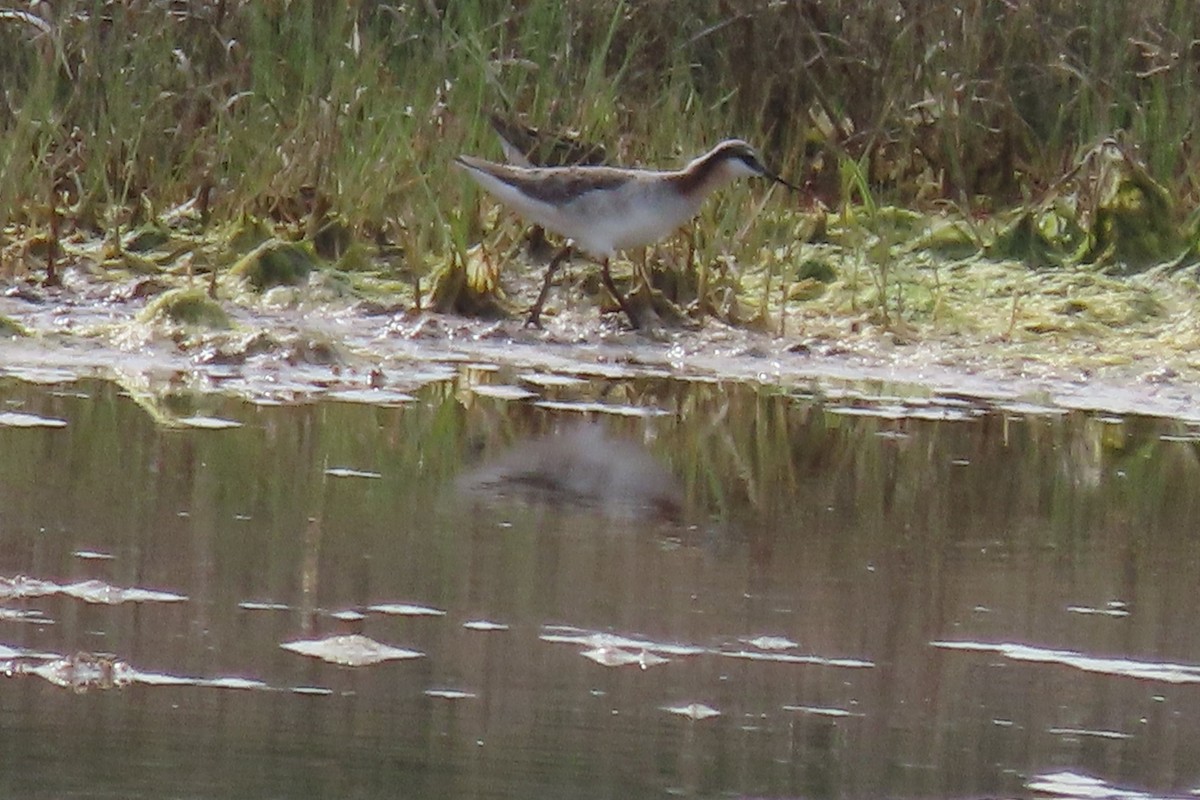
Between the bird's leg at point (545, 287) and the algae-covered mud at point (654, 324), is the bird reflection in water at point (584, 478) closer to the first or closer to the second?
the algae-covered mud at point (654, 324)

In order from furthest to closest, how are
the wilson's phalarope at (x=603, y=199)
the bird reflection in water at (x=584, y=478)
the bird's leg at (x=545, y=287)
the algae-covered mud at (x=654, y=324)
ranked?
the wilson's phalarope at (x=603, y=199) < the bird's leg at (x=545, y=287) < the algae-covered mud at (x=654, y=324) < the bird reflection in water at (x=584, y=478)

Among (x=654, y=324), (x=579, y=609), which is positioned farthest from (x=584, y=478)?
(x=654, y=324)

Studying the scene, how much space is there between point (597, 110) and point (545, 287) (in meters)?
1.31

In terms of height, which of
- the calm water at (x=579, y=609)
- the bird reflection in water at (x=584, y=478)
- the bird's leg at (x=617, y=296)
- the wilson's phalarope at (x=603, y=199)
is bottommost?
the calm water at (x=579, y=609)

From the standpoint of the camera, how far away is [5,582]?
4148 millimetres

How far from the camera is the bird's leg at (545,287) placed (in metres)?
8.21

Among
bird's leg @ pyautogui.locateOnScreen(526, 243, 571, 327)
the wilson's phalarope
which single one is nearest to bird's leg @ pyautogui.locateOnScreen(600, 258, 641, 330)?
the wilson's phalarope

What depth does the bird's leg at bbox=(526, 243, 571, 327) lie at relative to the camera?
8.21m

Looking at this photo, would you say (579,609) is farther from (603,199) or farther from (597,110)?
(597,110)

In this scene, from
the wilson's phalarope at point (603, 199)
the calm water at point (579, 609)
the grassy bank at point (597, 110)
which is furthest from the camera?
the grassy bank at point (597, 110)

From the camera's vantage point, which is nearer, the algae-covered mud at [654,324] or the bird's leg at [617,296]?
the algae-covered mud at [654,324]

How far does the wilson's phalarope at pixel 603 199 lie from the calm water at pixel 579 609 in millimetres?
1925

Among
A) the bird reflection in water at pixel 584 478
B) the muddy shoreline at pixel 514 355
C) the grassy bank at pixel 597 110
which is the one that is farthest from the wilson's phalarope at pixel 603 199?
the bird reflection in water at pixel 584 478

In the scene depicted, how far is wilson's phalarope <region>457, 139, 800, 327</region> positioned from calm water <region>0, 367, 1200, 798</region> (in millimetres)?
1925
